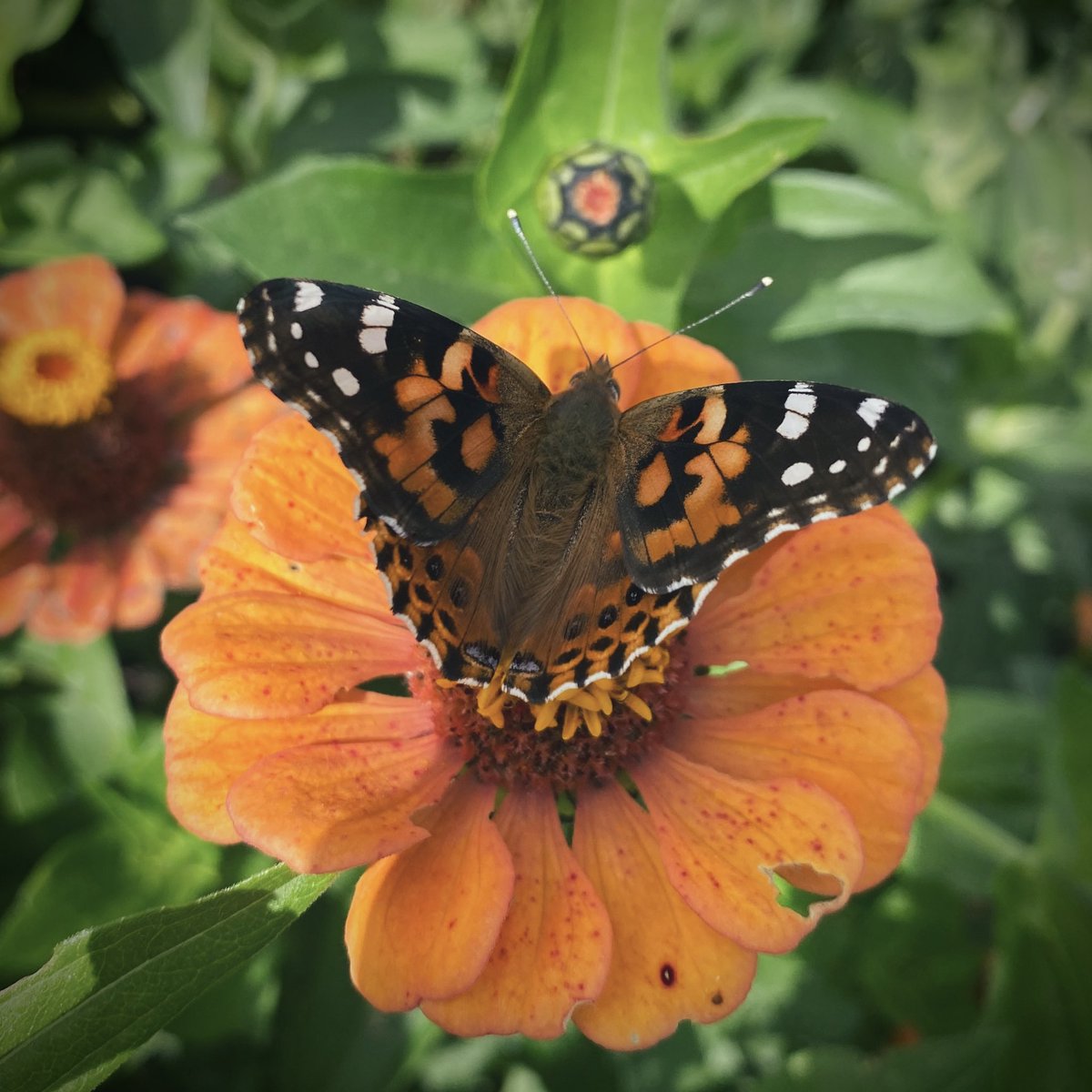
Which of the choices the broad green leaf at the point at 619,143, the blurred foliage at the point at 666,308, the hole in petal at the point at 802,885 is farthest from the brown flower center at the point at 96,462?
the hole in petal at the point at 802,885

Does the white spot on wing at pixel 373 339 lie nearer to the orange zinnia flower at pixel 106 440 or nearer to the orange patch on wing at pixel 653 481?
the orange patch on wing at pixel 653 481

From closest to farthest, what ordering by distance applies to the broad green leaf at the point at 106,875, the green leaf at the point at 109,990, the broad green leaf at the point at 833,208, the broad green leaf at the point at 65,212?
the green leaf at the point at 109,990
the broad green leaf at the point at 106,875
the broad green leaf at the point at 833,208
the broad green leaf at the point at 65,212

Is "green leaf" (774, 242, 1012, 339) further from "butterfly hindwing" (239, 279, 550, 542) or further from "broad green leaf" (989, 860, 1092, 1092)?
"broad green leaf" (989, 860, 1092, 1092)

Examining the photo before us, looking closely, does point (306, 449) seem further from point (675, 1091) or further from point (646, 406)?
point (675, 1091)

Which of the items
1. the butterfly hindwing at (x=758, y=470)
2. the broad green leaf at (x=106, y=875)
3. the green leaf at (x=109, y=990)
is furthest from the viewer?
the broad green leaf at (x=106, y=875)

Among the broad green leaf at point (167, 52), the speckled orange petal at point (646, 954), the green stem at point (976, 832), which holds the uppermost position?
the broad green leaf at point (167, 52)

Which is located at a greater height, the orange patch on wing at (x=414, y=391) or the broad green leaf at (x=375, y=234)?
the broad green leaf at (x=375, y=234)

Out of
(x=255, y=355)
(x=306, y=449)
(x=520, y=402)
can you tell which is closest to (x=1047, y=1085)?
(x=520, y=402)

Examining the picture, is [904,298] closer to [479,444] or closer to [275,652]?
[479,444]
